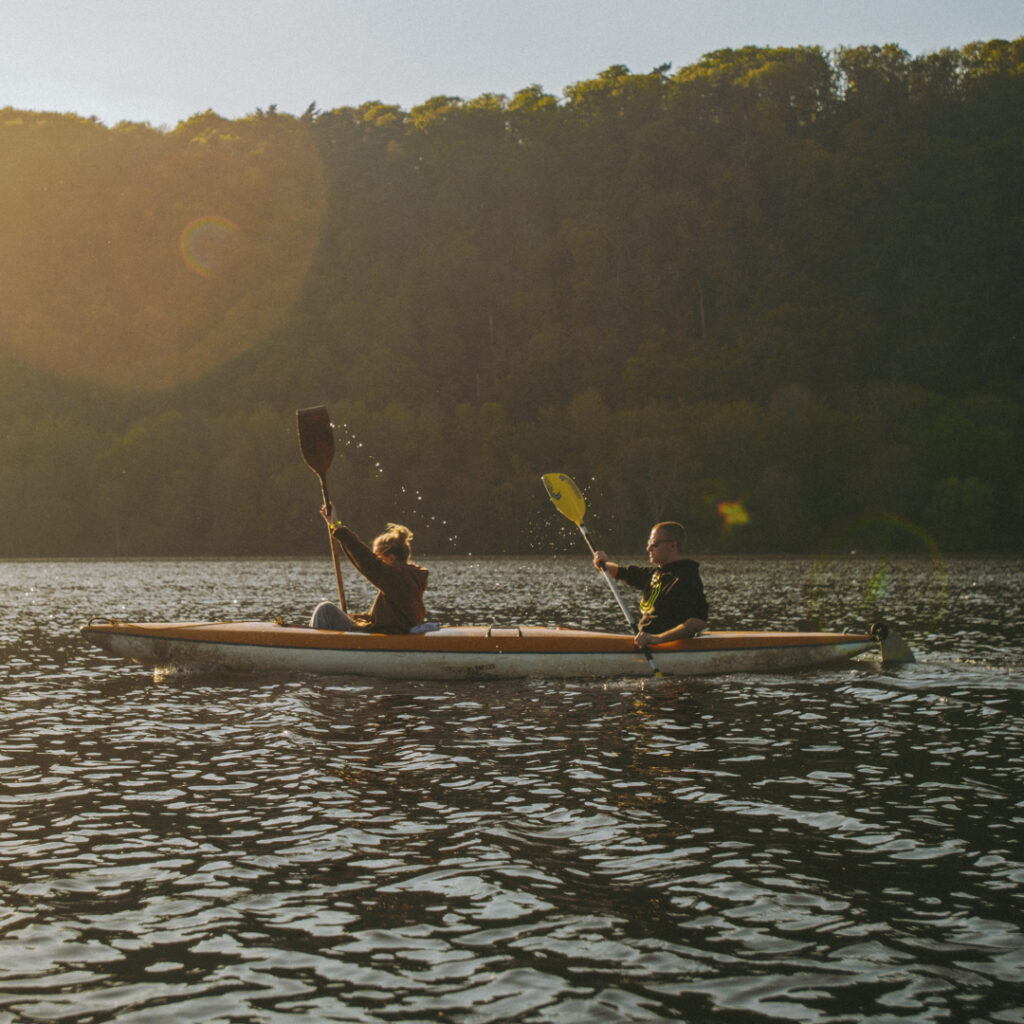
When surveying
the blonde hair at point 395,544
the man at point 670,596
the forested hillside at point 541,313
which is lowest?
the man at point 670,596

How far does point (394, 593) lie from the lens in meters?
12.5

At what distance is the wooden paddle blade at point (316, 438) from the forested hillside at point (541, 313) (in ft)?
170

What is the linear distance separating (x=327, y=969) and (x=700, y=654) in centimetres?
821

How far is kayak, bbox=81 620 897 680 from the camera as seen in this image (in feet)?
40.7

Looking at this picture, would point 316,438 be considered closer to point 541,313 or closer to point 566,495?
point 566,495

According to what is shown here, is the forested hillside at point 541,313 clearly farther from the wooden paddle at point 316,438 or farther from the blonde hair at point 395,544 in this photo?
the blonde hair at point 395,544

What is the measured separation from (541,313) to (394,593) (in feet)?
303

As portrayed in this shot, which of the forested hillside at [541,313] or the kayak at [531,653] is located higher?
the forested hillside at [541,313]

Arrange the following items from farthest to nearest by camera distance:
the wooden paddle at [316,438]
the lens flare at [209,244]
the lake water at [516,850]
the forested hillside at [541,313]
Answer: the lens flare at [209,244]
the forested hillside at [541,313]
the wooden paddle at [316,438]
the lake water at [516,850]

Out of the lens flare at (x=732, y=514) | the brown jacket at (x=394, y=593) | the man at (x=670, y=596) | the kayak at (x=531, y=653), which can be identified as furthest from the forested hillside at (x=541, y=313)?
the brown jacket at (x=394, y=593)

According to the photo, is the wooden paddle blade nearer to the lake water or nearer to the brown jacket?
the brown jacket

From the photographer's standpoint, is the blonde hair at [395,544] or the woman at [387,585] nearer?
the woman at [387,585]

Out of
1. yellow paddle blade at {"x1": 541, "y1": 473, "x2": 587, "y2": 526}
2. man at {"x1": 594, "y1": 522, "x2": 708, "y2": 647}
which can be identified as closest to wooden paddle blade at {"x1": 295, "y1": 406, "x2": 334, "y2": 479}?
yellow paddle blade at {"x1": 541, "y1": 473, "x2": 587, "y2": 526}

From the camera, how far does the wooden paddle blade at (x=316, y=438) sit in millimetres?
14305
